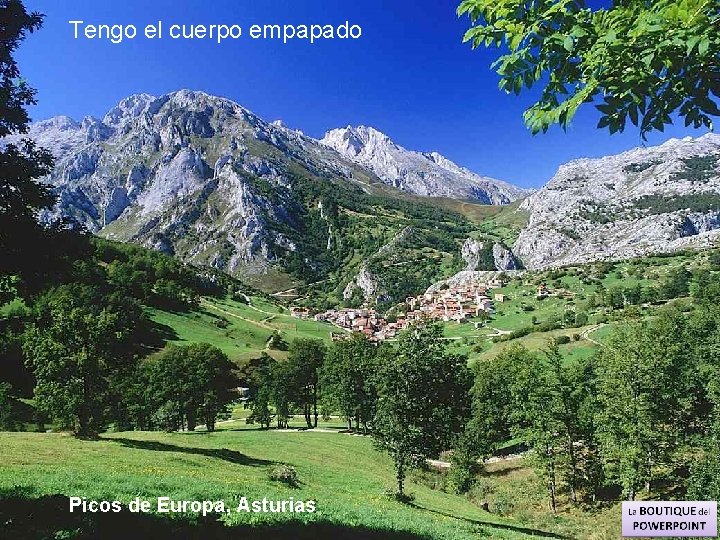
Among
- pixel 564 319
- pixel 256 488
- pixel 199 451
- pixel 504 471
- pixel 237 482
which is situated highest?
pixel 564 319

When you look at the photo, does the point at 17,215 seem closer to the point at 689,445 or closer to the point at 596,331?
the point at 689,445

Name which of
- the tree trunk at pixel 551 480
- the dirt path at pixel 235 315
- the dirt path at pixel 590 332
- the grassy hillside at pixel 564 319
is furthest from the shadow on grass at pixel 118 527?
the dirt path at pixel 235 315

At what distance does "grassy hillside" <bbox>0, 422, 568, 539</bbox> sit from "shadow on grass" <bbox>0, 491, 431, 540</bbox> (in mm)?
64

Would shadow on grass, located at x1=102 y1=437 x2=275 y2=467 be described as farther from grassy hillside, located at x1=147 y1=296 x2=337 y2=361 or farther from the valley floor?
grassy hillside, located at x1=147 y1=296 x2=337 y2=361

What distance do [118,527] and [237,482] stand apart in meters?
12.5

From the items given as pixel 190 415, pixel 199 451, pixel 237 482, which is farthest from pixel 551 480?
pixel 190 415

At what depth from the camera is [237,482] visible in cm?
2211

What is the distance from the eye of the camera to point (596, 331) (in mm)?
112000

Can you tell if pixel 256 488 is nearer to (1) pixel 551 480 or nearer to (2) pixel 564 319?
(1) pixel 551 480

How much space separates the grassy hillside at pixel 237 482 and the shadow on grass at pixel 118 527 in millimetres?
64

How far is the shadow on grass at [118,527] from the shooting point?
31.7ft

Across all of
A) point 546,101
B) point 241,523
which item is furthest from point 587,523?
point 546,101

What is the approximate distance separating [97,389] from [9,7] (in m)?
33.5

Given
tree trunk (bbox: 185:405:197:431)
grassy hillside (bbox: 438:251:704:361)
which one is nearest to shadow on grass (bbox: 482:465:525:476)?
grassy hillside (bbox: 438:251:704:361)
